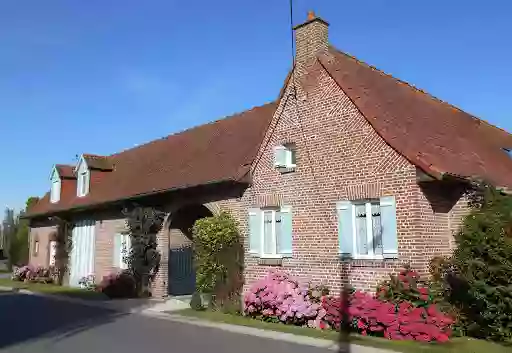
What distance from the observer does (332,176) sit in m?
12.8

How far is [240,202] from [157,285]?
221 inches

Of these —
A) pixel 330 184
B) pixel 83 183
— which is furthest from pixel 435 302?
pixel 83 183

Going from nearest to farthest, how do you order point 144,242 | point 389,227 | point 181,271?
point 389,227, point 144,242, point 181,271

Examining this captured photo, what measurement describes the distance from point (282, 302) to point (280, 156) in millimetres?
4162

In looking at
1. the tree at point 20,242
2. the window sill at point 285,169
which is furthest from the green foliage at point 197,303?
the tree at point 20,242

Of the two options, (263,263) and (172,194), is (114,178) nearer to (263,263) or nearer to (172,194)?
(172,194)

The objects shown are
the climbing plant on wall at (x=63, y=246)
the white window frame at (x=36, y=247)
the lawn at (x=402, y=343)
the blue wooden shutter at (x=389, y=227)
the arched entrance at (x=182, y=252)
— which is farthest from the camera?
the white window frame at (x=36, y=247)

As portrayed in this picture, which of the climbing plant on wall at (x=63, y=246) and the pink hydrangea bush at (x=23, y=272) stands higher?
the climbing plant on wall at (x=63, y=246)

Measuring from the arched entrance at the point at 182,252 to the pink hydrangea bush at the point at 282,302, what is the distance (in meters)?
5.89

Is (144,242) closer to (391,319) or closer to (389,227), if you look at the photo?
(389,227)

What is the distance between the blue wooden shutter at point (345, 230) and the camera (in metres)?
12.2

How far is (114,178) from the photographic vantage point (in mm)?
24156

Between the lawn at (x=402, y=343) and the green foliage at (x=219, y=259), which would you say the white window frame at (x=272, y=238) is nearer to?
the green foliage at (x=219, y=259)

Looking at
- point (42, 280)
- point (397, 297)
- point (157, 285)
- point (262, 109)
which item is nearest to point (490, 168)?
point (397, 297)
